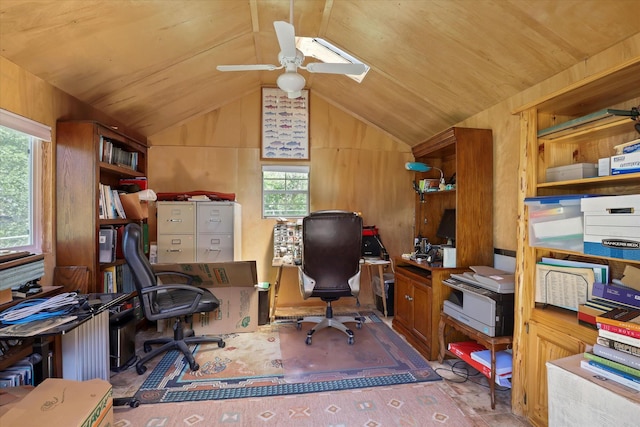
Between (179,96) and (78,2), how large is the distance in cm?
154

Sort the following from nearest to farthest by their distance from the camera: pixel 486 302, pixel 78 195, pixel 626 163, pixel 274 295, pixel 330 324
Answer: pixel 626 163
pixel 486 302
pixel 78 195
pixel 330 324
pixel 274 295

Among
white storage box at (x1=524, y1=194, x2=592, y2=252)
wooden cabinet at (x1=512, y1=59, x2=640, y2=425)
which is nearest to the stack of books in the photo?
wooden cabinet at (x1=512, y1=59, x2=640, y2=425)

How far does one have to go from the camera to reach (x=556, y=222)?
1775mm

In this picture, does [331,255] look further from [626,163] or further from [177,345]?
[626,163]

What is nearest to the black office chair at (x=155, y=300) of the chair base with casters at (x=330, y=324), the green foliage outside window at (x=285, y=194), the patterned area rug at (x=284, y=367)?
the patterned area rug at (x=284, y=367)

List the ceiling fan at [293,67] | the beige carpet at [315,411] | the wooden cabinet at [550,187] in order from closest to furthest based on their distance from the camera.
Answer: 1. the wooden cabinet at [550,187]
2. the beige carpet at [315,411]
3. the ceiling fan at [293,67]

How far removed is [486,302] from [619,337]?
82 centimetres

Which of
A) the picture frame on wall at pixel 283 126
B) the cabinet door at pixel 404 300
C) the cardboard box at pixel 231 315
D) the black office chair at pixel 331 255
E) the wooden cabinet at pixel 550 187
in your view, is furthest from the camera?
the picture frame on wall at pixel 283 126

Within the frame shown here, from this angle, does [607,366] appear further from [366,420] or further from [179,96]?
[179,96]

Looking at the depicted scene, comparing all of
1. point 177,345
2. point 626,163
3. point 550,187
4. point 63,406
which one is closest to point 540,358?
point 550,187

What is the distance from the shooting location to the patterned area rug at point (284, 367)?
2.22 metres

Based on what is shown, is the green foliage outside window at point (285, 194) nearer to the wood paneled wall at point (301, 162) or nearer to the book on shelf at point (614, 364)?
the wood paneled wall at point (301, 162)

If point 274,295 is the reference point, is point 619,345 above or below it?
above

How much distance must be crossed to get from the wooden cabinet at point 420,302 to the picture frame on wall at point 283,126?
189cm
